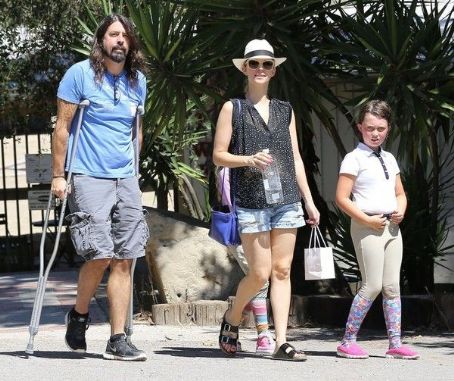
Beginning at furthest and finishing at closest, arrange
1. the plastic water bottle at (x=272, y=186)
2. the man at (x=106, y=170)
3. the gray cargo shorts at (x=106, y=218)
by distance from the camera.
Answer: the plastic water bottle at (x=272, y=186) < the man at (x=106, y=170) < the gray cargo shorts at (x=106, y=218)

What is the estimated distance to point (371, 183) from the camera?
6.86 meters

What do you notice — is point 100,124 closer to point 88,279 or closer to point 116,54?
point 116,54

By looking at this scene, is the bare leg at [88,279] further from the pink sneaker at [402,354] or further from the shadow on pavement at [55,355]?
the pink sneaker at [402,354]

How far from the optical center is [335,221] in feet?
31.8

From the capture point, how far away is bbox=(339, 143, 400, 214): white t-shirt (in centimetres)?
682

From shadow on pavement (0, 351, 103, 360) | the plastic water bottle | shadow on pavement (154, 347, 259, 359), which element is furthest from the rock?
the plastic water bottle

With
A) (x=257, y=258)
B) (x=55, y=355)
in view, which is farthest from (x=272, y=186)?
(x=55, y=355)

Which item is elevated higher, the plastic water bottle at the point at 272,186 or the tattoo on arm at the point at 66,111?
the tattoo on arm at the point at 66,111

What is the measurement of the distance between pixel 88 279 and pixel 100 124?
0.90 meters

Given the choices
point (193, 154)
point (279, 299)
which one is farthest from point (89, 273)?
point (193, 154)

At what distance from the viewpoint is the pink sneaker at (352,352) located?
6.83 meters

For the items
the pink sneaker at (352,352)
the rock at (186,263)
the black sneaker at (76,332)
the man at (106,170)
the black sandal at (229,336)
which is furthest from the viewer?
the rock at (186,263)

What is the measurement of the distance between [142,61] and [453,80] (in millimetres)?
2665

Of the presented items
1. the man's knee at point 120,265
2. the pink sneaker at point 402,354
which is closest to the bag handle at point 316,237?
the pink sneaker at point 402,354
